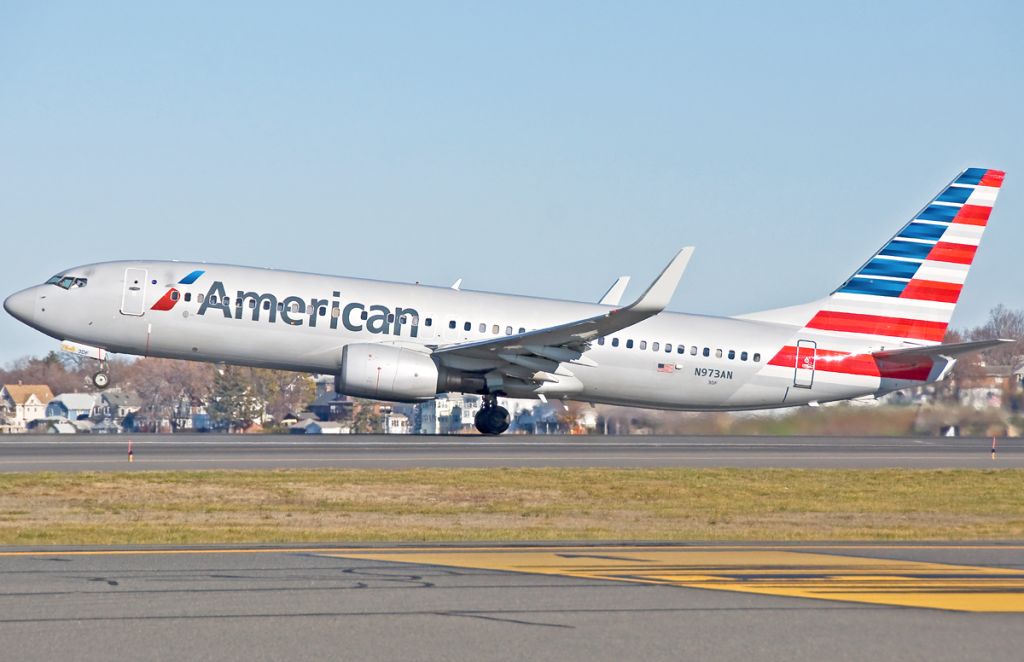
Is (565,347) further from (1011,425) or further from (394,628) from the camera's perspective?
(394,628)

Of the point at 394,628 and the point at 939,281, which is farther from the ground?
the point at 939,281

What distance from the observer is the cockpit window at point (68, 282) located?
34406mm

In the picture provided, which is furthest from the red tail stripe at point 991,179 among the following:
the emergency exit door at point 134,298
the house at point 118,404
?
the house at point 118,404

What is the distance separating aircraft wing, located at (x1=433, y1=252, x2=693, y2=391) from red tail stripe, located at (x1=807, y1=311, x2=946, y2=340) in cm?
688

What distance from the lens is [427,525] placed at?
18141mm

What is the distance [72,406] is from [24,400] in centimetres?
201

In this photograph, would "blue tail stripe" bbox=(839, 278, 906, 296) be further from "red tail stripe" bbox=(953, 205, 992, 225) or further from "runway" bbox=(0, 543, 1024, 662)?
"runway" bbox=(0, 543, 1024, 662)

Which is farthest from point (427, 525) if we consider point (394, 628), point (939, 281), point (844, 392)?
point (939, 281)

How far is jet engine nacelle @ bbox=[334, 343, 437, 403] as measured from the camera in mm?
32500

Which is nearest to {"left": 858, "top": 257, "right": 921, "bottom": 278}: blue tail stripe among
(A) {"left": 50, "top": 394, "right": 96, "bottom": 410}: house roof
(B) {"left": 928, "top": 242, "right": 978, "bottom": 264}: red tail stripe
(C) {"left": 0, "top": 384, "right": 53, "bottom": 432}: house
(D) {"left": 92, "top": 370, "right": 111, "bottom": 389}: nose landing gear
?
(B) {"left": 928, "top": 242, "right": 978, "bottom": 264}: red tail stripe

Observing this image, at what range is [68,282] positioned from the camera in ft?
113

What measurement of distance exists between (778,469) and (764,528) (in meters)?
8.50

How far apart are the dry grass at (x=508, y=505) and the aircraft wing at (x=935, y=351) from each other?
565cm

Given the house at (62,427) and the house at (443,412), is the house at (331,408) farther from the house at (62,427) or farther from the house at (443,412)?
the house at (62,427)
